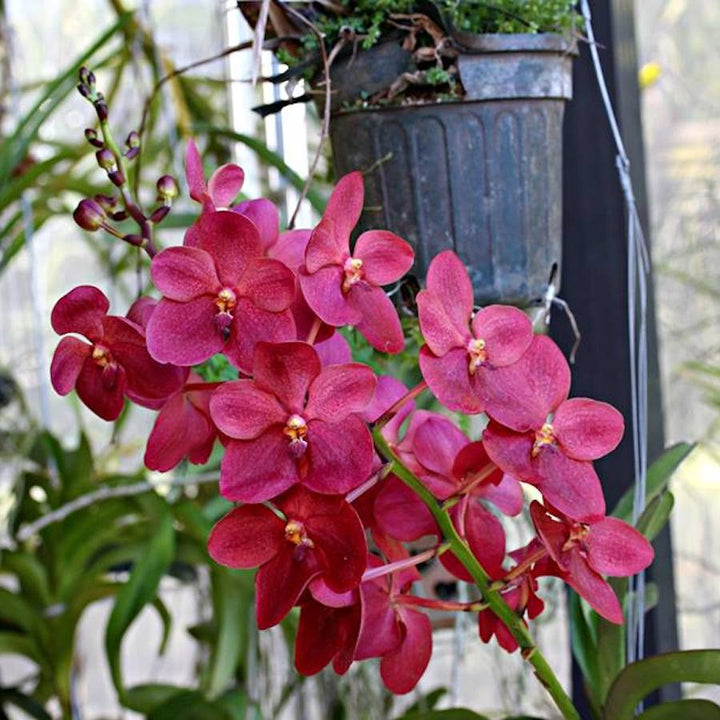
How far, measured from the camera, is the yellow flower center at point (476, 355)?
0.47 m

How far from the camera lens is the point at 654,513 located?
0.61 metres

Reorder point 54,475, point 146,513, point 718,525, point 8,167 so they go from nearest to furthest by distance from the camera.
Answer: point 8,167, point 146,513, point 54,475, point 718,525

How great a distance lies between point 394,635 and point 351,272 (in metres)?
0.17

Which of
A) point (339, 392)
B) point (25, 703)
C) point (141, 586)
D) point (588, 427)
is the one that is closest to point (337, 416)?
point (339, 392)

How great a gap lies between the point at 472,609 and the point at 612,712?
157 millimetres

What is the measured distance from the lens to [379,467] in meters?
0.47

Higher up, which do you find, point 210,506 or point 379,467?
point 379,467

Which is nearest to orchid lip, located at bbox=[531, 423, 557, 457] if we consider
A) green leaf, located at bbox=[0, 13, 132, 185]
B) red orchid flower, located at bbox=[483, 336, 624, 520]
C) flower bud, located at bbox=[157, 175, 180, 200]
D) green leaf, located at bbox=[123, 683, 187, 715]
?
red orchid flower, located at bbox=[483, 336, 624, 520]

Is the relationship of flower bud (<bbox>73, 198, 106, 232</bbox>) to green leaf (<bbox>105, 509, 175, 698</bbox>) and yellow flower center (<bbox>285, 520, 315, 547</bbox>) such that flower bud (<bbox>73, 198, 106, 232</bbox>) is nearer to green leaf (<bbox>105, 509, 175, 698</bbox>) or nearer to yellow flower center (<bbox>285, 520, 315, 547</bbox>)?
yellow flower center (<bbox>285, 520, 315, 547</bbox>)

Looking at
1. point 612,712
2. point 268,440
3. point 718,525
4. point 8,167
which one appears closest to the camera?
point 268,440

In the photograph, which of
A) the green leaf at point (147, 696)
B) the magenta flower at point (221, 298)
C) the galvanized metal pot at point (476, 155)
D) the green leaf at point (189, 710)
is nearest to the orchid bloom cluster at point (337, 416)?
the magenta flower at point (221, 298)

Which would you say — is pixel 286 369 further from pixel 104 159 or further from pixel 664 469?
pixel 664 469

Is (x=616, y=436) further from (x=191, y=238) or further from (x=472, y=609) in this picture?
(x=191, y=238)

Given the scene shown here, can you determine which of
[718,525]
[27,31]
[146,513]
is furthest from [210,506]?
[27,31]
